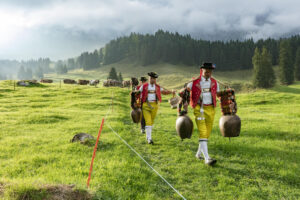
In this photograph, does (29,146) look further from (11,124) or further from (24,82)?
(24,82)

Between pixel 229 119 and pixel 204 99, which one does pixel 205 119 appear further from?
pixel 229 119

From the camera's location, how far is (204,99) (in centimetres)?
590

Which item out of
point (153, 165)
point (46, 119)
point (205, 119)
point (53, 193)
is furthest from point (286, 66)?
point (53, 193)

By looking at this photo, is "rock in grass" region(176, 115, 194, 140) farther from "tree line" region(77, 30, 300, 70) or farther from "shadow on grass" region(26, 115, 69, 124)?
"tree line" region(77, 30, 300, 70)

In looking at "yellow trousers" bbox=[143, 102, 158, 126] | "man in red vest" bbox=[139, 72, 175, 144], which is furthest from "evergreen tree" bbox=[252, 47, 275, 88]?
"yellow trousers" bbox=[143, 102, 158, 126]

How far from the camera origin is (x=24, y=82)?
36.2m

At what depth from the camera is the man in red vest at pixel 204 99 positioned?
5.79 m

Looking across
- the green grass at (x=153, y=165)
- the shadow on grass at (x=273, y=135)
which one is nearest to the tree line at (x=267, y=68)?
the shadow on grass at (x=273, y=135)

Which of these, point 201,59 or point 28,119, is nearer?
point 28,119

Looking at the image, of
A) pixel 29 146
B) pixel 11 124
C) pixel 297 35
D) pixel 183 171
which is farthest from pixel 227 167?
pixel 297 35

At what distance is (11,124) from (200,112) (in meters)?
10.3

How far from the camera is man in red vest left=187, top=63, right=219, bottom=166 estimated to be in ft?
19.0

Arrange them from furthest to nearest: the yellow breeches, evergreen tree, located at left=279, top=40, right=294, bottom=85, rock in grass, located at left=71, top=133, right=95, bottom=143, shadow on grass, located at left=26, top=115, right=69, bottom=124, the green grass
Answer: evergreen tree, located at left=279, top=40, right=294, bottom=85 → shadow on grass, located at left=26, top=115, right=69, bottom=124 → rock in grass, located at left=71, top=133, right=95, bottom=143 → the yellow breeches → the green grass

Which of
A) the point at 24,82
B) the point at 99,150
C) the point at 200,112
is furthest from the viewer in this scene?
the point at 24,82
